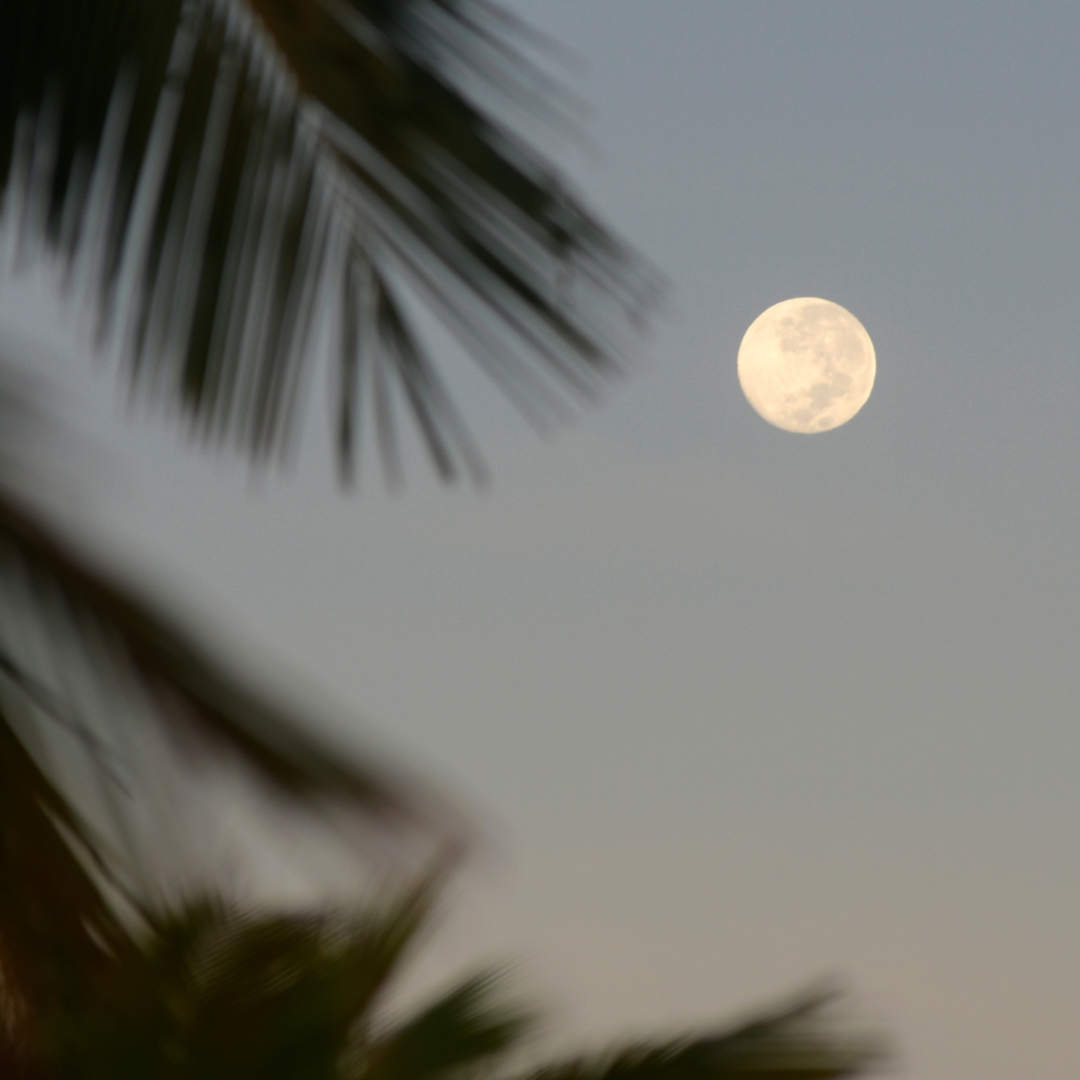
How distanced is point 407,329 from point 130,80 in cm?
41

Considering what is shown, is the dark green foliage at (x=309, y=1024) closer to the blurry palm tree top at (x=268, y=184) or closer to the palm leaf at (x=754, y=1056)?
the palm leaf at (x=754, y=1056)

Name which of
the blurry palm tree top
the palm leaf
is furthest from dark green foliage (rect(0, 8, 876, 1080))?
the palm leaf

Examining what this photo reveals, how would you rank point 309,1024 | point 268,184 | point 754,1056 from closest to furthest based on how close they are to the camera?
point 268,184, point 309,1024, point 754,1056

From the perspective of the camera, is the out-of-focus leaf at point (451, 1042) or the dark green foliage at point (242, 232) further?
the out-of-focus leaf at point (451, 1042)

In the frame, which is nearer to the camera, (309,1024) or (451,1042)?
(309,1024)

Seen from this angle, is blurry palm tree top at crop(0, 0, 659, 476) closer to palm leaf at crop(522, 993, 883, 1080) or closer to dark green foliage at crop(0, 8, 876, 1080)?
dark green foliage at crop(0, 8, 876, 1080)

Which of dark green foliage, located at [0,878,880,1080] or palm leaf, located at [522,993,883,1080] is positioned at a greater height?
palm leaf, located at [522,993,883,1080]

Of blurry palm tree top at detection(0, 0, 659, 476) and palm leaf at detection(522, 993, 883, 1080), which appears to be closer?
blurry palm tree top at detection(0, 0, 659, 476)

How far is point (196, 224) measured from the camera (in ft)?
5.39

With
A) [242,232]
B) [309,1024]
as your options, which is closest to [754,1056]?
[309,1024]

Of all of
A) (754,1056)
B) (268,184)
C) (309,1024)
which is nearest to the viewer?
(268,184)

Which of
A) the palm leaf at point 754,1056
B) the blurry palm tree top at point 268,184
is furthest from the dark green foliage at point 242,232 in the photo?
the palm leaf at point 754,1056

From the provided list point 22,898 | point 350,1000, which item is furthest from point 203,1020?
point 22,898

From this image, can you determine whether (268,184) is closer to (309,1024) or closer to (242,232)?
(242,232)
